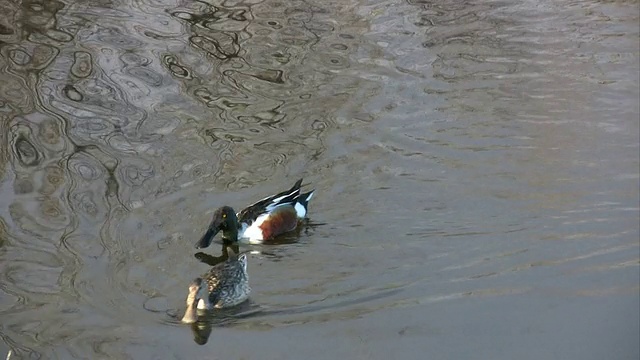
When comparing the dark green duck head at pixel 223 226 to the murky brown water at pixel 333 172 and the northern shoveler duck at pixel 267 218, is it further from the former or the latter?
the murky brown water at pixel 333 172

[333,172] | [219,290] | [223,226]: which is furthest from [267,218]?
[219,290]

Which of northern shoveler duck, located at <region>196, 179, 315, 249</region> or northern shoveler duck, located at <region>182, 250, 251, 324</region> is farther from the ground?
northern shoveler duck, located at <region>196, 179, 315, 249</region>

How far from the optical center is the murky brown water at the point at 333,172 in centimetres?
748

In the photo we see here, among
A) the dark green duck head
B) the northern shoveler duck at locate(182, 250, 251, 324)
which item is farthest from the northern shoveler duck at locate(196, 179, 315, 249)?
the northern shoveler duck at locate(182, 250, 251, 324)

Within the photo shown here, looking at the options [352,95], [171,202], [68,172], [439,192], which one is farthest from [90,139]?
[439,192]

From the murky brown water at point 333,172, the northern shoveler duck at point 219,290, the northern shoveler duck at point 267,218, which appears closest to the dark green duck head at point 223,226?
the northern shoveler duck at point 267,218

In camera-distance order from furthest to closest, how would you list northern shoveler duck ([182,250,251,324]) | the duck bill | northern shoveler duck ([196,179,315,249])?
northern shoveler duck ([196,179,315,249]) < the duck bill < northern shoveler duck ([182,250,251,324])

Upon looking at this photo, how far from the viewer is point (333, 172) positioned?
970 cm

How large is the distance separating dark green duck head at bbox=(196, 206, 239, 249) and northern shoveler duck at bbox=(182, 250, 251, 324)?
2.22 ft

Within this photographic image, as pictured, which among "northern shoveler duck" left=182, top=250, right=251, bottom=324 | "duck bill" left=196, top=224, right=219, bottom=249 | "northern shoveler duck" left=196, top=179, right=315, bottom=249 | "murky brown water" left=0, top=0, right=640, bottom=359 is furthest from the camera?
"northern shoveler duck" left=196, top=179, right=315, bottom=249

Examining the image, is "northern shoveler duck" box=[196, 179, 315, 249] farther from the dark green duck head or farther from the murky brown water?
the murky brown water

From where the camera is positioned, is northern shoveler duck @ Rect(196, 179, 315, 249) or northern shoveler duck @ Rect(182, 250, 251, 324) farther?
northern shoveler duck @ Rect(196, 179, 315, 249)

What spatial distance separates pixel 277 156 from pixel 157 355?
3.22 metres

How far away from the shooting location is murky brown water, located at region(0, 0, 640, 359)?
7.48m
